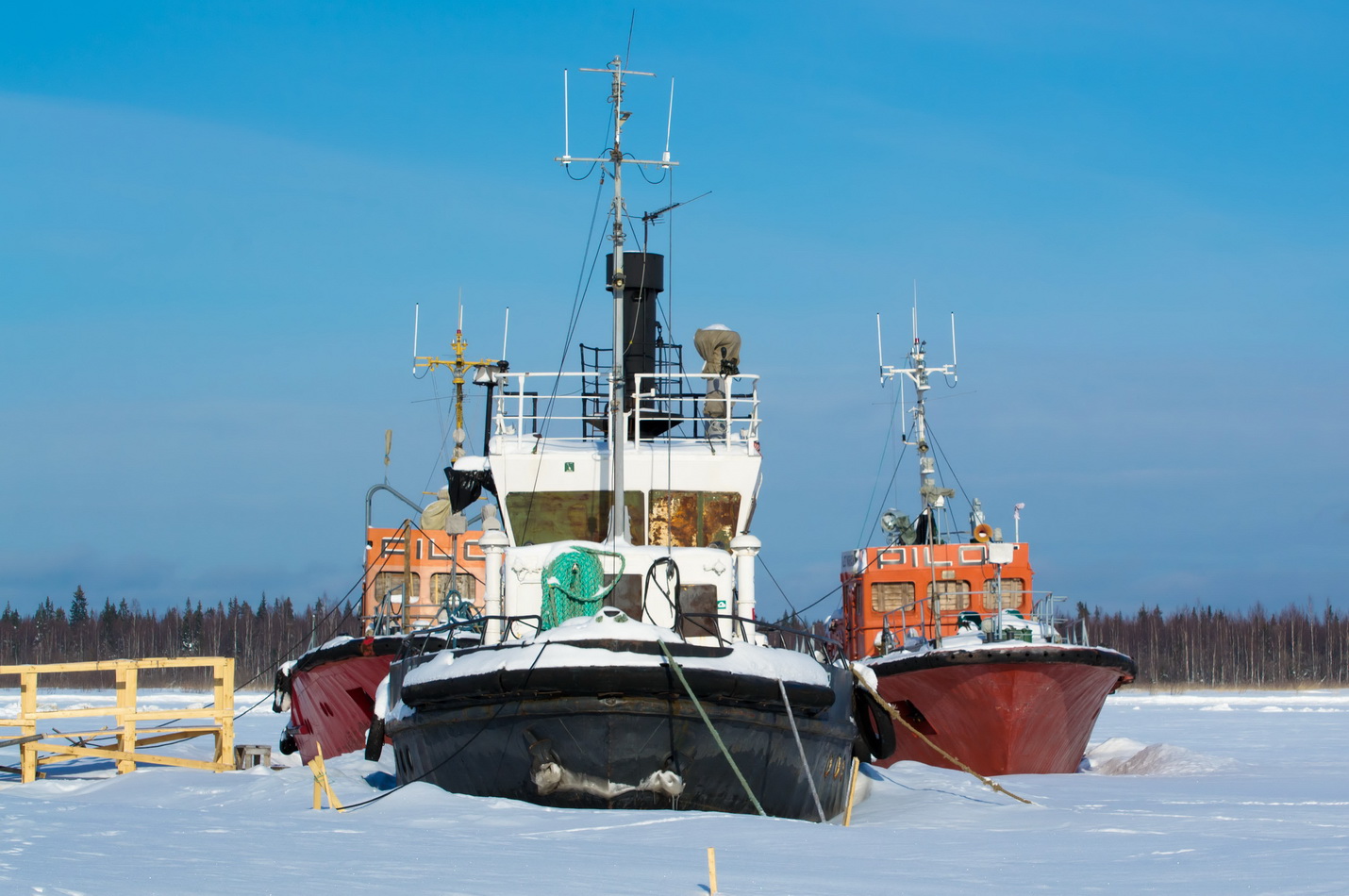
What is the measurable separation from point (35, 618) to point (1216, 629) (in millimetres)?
84965

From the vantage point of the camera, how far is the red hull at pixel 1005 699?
19281mm

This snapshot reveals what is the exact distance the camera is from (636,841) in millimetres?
10211

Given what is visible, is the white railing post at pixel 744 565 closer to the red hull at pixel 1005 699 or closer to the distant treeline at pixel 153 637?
the red hull at pixel 1005 699

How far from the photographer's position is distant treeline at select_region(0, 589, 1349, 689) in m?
81.6

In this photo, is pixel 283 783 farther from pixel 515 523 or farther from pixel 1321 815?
pixel 1321 815

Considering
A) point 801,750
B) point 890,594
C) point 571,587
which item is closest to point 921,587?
point 890,594

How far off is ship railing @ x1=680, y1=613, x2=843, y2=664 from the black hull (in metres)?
0.79

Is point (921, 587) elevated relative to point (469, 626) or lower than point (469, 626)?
elevated

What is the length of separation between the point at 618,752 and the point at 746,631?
2844 mm

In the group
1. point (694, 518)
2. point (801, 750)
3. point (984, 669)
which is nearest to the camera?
point (801, 750)

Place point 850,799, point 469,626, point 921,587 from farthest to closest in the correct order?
point 921,587, point 469,626, point 850,799

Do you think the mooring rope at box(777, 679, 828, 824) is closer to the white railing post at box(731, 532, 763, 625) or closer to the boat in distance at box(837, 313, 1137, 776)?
the white railing post at box(731, 532, 763, 625)

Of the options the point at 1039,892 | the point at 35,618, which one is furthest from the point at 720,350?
the point at 35,618

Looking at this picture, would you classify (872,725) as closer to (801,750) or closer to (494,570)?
(801,750)
